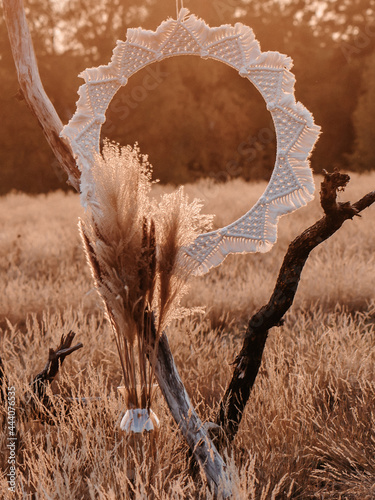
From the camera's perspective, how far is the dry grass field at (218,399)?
2.20 meters

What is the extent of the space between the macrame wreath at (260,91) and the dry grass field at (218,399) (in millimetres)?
699

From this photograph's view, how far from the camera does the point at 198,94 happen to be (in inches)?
749

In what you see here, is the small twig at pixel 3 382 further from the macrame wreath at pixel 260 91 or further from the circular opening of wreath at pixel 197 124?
the circular opening of wreath at pixel 197 124

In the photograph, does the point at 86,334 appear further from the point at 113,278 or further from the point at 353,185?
the point at 353,185

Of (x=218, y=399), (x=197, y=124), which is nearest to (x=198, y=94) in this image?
(x=197, y=124)

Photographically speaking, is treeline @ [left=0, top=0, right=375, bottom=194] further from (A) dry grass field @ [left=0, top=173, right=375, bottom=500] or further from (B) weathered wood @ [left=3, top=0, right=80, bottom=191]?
(B) weathered wood @ [left=3, top=0, right=80, bottom=191]

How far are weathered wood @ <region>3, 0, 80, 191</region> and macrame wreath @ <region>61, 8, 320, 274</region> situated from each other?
0.99 feet

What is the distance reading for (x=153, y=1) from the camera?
1930 centimetres

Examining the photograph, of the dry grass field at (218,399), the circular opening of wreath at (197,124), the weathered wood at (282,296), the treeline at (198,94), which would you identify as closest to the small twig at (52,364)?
the dry grass field at (218,399)

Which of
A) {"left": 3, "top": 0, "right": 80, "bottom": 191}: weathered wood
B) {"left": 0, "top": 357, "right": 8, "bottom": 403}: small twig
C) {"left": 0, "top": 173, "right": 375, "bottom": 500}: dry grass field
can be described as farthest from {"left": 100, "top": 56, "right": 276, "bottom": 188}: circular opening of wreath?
{"left": 3, "top": 0, "right": 80, "bottom": 191}: weathered wood

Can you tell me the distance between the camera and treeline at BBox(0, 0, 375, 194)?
18016 mm

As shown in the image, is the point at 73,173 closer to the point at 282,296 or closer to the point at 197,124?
the point at 282,296

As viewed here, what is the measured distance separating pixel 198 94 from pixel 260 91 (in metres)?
17.4

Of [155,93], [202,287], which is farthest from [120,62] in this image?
[155,93]
